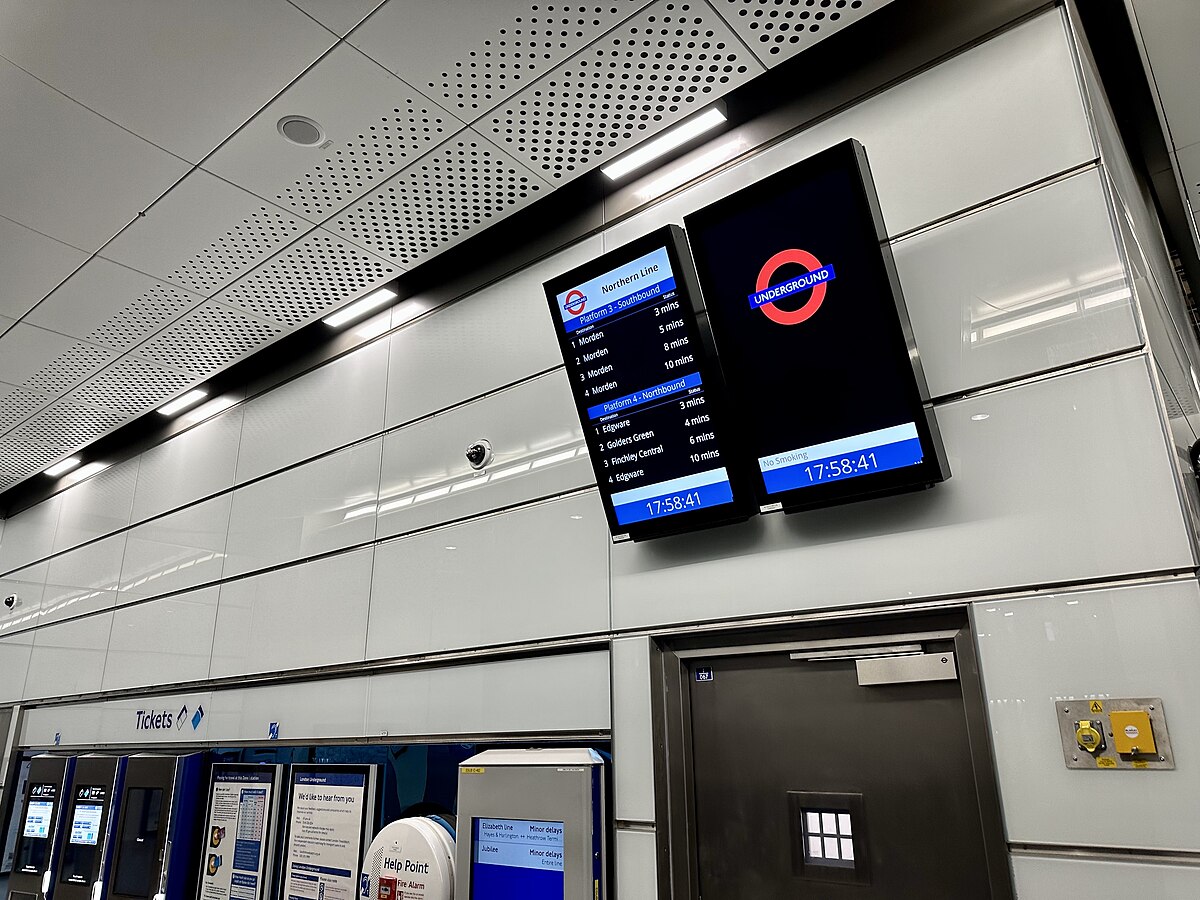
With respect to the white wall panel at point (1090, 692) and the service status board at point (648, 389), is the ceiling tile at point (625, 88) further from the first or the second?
the white wall panel at point (1090, 692)

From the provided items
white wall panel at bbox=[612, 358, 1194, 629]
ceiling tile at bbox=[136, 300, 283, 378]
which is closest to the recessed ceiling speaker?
ceiling tile at bbox=[136, 300, 283, 378]

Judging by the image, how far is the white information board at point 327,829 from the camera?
3518 millimetres

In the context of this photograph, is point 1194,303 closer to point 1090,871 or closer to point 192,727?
point 1090,871

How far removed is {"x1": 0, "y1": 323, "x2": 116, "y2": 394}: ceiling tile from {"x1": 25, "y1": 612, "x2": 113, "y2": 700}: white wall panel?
65.8 inches

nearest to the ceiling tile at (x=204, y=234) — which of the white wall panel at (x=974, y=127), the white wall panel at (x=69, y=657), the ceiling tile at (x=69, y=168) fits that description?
the ceiling tile at (x=69, y=168)

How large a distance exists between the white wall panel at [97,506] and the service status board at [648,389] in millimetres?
4472

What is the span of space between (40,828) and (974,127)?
6.25 meters

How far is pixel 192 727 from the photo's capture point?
462cm

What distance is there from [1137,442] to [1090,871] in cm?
101

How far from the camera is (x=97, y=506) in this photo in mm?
6266

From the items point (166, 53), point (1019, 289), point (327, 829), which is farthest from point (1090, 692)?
point (166, 53)

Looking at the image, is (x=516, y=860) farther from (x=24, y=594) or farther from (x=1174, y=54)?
(x=24, y=594)

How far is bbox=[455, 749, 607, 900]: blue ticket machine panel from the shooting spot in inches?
107

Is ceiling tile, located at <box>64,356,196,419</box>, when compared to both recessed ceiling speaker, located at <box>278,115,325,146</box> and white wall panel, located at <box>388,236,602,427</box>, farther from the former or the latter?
recessed ceiling speaker, located at <box>278,115,325,146</box>
